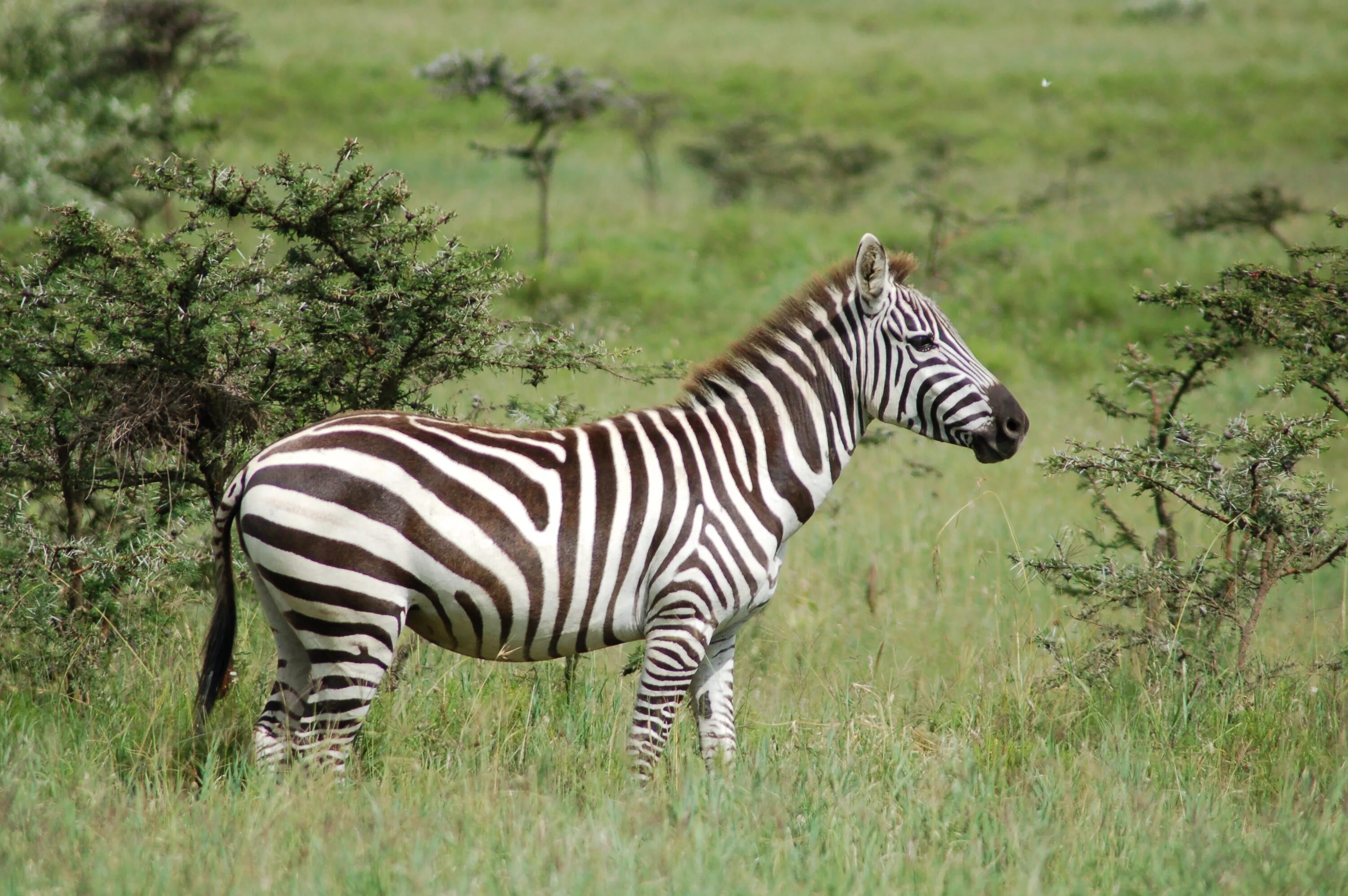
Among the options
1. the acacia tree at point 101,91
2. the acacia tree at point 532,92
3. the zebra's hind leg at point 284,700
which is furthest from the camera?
the acacia tree at point 532,92

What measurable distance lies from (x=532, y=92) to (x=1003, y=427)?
490 inches

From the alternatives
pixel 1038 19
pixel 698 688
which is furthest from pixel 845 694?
pixel 1038 19

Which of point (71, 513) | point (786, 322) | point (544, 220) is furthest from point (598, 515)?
point (544, 220)

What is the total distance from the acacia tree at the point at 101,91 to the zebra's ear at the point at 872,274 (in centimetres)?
950

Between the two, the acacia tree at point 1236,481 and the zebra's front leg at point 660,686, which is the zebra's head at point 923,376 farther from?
the zebra's front leg at point 660,686

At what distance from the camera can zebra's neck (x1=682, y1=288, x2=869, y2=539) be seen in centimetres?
433

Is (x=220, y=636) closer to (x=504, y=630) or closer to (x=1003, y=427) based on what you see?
(x=504, y=630)

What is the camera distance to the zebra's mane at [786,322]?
445 cm

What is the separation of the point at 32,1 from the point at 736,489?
24.1 m

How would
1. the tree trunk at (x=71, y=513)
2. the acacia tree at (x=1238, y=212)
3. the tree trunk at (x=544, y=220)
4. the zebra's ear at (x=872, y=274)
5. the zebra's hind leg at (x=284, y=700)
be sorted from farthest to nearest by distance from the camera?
the tree trunk at (x=544, y=220) → the acacia tree at (x=1238, y=212) → the tree trunk at (x=71, y=513) → the zebra's ear at (x=872, y=274) → the zebra's hind leg at (x=284, y=700)

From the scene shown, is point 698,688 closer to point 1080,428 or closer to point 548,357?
point 548,357

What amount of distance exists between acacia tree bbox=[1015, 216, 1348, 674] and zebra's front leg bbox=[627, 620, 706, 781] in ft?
6.31

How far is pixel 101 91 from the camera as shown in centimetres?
1794

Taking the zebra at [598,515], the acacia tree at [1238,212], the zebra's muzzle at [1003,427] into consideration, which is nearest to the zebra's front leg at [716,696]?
the zebra at [598,515]
